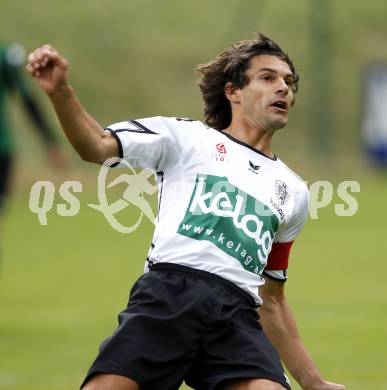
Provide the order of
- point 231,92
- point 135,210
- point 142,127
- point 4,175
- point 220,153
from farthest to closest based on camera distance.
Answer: point 135,210 → point 4,175 → point 231,92 → point 220,153 → point 142,127

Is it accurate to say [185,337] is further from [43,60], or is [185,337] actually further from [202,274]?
[43,60]

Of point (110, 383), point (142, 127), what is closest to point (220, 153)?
point (142, 127)

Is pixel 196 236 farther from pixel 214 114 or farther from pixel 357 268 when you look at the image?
pixel 357 268

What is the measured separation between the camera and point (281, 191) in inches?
211

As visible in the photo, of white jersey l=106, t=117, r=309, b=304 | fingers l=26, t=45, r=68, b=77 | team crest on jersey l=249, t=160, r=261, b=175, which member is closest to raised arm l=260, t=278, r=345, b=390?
white jersey l=106, t=117, r=309, b=304

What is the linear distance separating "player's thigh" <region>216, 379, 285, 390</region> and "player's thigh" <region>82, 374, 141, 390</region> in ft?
1.31

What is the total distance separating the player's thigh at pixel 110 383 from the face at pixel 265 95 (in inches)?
52.1

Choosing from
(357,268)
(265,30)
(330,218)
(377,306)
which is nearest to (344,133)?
(265,30)

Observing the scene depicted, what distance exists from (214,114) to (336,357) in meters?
3.90

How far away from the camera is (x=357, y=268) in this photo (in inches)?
571

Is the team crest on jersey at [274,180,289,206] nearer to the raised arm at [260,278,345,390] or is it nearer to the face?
the face

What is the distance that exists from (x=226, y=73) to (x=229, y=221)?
0.88 meters

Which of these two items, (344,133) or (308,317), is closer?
(308,317)

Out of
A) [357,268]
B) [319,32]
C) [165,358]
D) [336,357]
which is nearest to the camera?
[165,358]
